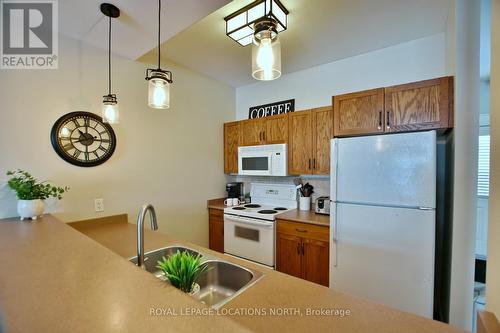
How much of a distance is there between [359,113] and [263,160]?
4.01 ft

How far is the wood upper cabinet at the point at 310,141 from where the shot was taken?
2.40 m

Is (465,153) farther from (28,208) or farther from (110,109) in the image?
(28,208)

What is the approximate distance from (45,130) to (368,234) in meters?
2.73

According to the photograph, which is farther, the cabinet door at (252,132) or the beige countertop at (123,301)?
the cabinet door at (252,132)

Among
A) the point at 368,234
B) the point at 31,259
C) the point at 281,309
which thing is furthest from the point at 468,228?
the point at 31,259

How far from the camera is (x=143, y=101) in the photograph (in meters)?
2.34

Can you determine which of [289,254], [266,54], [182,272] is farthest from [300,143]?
[182,272]

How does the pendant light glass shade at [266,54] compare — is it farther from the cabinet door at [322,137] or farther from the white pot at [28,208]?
the white pot at [28,208]

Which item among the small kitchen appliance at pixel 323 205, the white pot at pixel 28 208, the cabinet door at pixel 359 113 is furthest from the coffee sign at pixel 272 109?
the white pot at pixel 28 208

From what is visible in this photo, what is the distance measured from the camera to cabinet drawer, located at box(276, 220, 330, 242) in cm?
209

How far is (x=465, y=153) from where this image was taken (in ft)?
4.88

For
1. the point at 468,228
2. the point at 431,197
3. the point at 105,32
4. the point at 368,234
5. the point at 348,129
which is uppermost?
the point at 105,32

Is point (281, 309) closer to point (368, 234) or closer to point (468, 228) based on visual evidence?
point (368, 234)

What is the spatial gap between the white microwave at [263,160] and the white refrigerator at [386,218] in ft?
2.52
